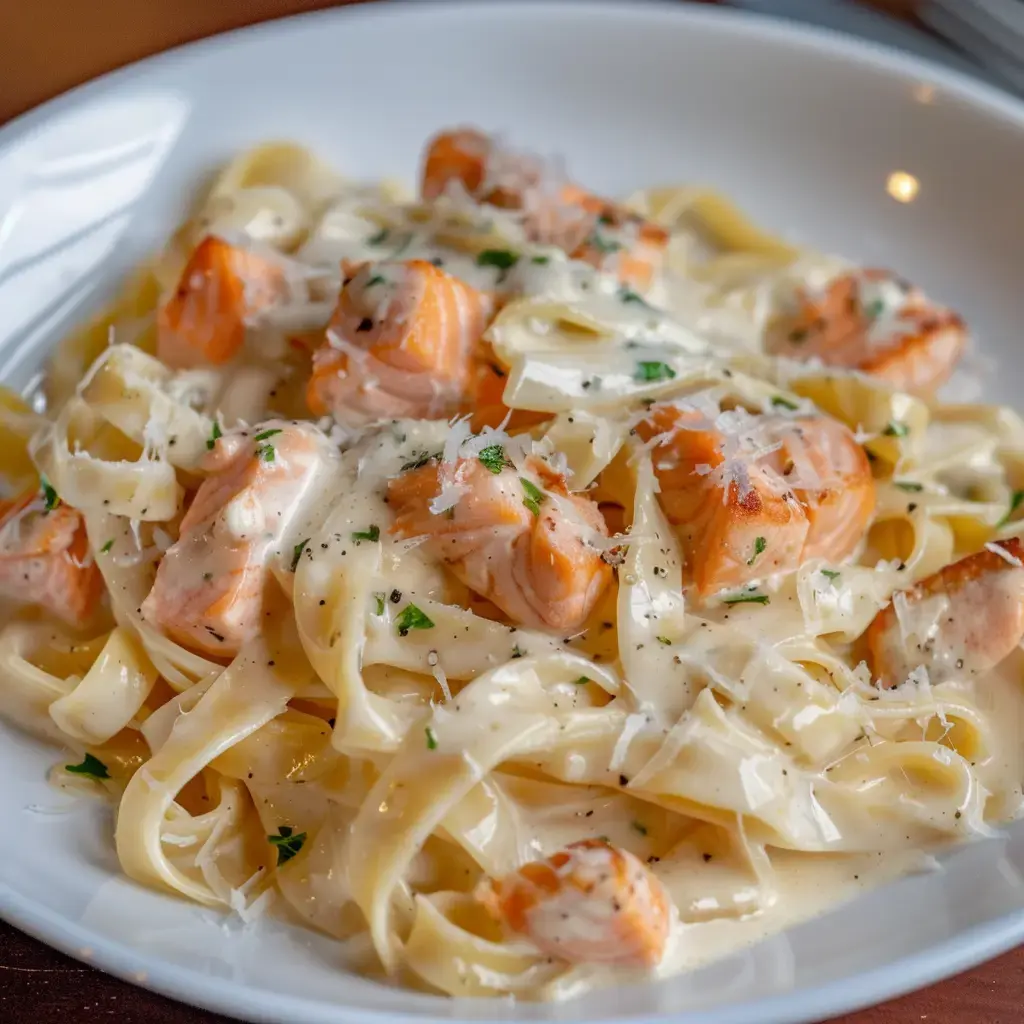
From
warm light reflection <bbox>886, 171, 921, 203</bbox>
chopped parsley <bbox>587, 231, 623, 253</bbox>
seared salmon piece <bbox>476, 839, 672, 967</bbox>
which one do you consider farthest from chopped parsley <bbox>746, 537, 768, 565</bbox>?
warm light reflection <bbox>886, 171, 921, 203</bbox>

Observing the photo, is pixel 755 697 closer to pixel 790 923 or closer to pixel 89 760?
pixel 790 923

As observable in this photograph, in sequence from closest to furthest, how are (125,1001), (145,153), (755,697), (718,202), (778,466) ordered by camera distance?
1. (125,1001)
2. (755,697)
3. (778,466)
4. (145,153)
5. (718,202)

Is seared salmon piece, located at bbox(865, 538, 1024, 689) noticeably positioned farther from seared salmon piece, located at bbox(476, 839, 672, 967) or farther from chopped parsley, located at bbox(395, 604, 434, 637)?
chopped parsley, located at bbox(395, 604, 434, 637)

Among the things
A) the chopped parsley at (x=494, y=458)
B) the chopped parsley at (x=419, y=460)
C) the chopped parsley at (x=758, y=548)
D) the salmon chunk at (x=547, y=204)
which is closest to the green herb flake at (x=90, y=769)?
the chopped parsley at (x=419, y=460)

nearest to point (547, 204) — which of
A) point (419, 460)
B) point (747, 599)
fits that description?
point (419, 460)

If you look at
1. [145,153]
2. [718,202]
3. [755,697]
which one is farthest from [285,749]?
[718,202]

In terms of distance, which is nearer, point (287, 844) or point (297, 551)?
point (287, 844)

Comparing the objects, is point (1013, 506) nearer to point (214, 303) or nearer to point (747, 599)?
point (747, 599)
